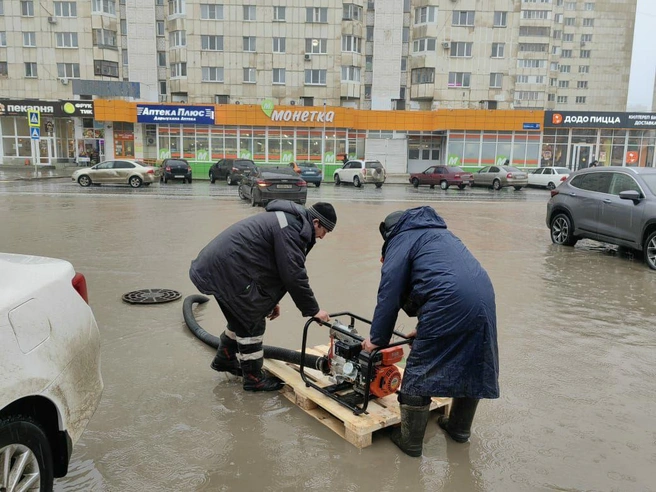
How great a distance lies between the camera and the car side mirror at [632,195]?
352 inches

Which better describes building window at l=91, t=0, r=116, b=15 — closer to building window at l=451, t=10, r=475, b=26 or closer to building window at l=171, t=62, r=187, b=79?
building window at l=171, t=62, r=187, b=79

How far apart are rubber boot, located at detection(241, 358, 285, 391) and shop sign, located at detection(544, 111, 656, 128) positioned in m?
43.1

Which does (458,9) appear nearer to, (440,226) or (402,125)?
(402,125)

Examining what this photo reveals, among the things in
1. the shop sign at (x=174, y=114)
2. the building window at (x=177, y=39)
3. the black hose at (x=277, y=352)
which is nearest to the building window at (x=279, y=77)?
the shop sign at (x=174, y=114)

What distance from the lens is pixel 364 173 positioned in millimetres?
32344

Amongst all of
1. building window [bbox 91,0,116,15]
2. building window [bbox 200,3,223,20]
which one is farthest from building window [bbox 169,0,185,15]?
building window [bbox 91,0,116,15]

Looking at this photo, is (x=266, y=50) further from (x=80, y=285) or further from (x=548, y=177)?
(x=80, y=285)

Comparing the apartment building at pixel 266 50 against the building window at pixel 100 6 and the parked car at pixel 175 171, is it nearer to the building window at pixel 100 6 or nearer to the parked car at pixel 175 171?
the building window at pixel 100 6

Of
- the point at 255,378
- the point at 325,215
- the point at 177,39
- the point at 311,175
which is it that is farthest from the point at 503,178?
the point at 177,39

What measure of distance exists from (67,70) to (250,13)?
55.3 feet

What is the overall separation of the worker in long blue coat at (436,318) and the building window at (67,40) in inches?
2040

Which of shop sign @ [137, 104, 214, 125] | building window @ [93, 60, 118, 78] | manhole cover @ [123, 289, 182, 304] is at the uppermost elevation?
building window @ [93, 60, 118, 78]

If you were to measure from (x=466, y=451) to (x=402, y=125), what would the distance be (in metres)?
43.2

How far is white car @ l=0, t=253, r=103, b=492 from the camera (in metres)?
2.15
